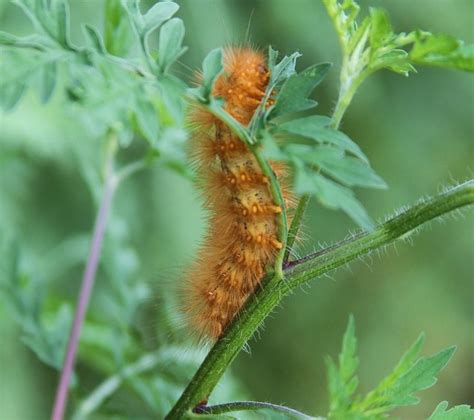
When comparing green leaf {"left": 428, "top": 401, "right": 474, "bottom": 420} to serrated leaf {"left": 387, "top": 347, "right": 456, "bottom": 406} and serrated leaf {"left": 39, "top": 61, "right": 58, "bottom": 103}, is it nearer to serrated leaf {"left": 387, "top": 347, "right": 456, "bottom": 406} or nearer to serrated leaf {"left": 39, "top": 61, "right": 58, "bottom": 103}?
serrated leaf {"left": 387, "top": 347, "right": 456, "bottom": 406}

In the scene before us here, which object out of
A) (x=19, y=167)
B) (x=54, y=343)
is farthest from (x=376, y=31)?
(x=19, y=167)

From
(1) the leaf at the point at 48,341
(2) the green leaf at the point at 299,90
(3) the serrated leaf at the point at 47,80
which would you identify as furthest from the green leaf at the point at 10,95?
(1) the leaf at the point at 48,341

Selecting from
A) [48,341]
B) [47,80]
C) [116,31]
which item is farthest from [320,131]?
[48,341]

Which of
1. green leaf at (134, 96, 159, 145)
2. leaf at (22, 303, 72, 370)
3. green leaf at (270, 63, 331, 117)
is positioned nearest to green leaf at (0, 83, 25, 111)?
green leaf at (134, 96, 159, 145)

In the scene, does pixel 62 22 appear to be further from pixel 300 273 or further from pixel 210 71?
pixel 300 273

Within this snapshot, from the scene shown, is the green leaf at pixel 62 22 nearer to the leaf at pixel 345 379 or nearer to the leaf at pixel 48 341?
the leaf at pixel 345 379

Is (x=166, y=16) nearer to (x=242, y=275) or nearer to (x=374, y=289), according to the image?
(x=242, y=275)
